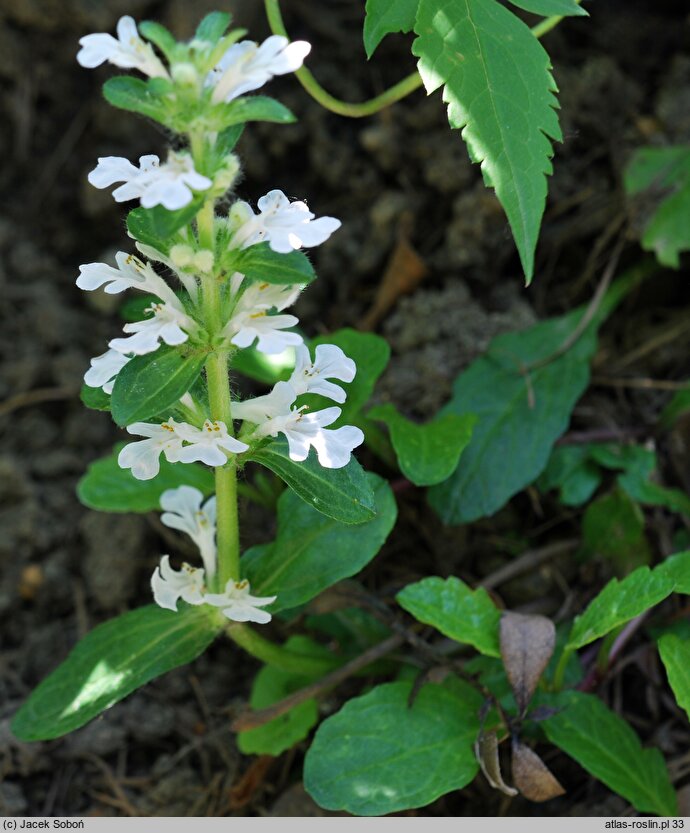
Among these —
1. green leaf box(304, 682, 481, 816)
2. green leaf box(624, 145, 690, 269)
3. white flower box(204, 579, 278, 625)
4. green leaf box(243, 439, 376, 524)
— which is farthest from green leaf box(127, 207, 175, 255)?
green leaf box(624, 145, 690, 269)

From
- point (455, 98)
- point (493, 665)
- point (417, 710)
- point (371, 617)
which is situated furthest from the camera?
point (371, 617)

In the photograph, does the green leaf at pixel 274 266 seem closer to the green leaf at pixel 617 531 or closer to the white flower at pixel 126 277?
the white flower at pixel 126 277

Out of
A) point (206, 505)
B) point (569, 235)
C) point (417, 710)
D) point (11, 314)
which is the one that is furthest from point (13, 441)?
point (569, 235)

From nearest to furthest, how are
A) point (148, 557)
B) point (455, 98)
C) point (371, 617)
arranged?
1. point (455, 98)
2. point (371, 617)
3. point (148, 557)

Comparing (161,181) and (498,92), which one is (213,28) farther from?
(498,92)

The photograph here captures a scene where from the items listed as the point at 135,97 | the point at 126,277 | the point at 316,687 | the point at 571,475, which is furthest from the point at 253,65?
the point at 571,475

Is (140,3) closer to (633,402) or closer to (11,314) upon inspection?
(11,314)

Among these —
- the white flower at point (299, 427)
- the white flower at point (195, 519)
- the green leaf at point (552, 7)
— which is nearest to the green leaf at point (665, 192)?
the green leaf at point (552, 7)
